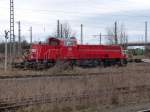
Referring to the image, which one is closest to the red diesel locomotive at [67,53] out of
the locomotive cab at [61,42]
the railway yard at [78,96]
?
the locomotive cab at [61,42]

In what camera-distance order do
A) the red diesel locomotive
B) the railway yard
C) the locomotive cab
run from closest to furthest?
the railway yard, the red diesel locomotive, the locomotive cab

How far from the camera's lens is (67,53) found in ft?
141

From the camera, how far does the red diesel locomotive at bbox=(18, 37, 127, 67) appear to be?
4222 centimetres

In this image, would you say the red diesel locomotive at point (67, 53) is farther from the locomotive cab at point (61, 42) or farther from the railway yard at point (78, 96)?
the railway yard at point (78, 96)

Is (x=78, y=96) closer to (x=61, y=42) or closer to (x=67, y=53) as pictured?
(x=67, y=53)

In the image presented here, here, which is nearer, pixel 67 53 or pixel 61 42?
pixel 67 53

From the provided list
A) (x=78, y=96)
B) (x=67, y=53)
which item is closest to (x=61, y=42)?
(x=67, y=53)

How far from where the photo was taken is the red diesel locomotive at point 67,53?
139 ft

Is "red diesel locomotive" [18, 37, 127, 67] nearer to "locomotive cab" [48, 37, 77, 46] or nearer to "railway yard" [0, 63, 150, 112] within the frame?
"locomotive cab" [48, 37, 77, 46]

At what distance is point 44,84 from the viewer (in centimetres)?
1953

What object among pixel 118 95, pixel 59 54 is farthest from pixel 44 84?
pixel 59 54

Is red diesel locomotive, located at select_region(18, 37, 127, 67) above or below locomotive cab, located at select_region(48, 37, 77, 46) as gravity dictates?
below

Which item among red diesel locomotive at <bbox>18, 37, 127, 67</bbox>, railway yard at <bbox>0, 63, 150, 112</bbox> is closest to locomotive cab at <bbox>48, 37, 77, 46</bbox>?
red diesel locomotive at <bbox>18, 37, 127, 67</bbox>

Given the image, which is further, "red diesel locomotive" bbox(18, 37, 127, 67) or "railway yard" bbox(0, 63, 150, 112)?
"red diesel locomotive" bbox(18, 37, 127, 67)
